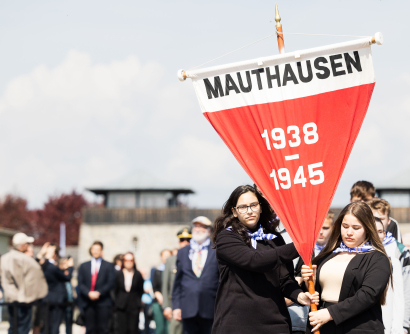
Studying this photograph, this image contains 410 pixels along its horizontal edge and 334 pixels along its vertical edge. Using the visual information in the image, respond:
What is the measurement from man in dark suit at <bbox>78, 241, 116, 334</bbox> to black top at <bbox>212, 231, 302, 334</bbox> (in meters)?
7.06

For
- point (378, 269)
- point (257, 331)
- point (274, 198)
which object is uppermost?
point (274, 198)

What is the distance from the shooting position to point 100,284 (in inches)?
444

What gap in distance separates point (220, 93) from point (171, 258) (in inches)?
240

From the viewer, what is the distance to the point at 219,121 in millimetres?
4785

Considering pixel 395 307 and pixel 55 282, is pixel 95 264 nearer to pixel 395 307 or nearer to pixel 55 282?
pixel 55 282

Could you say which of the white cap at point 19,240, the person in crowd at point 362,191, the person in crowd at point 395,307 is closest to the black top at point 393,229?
the person in crowd at point 362,191

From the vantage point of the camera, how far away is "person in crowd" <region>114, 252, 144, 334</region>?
1155 centimetres

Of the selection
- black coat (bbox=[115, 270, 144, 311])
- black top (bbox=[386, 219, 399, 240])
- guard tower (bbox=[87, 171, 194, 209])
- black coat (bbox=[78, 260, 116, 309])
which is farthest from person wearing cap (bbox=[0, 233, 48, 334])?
guard tower (bbox=[87, 171, 194, 209])

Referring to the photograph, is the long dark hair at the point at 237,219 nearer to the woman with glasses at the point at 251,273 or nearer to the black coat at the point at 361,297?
the woman with glasses at the point at 251,273

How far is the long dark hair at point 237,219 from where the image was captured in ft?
15.2

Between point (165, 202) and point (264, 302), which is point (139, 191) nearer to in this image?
point (165, 202)

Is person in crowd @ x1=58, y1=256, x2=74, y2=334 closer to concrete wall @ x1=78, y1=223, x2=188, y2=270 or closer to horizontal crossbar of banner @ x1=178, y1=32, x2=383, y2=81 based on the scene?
horizontal crossbar of banner @ x1=178, y1=32, x2=383, y2=81

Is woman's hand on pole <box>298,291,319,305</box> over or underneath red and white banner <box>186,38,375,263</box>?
underneath

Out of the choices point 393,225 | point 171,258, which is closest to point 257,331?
point 393,225
